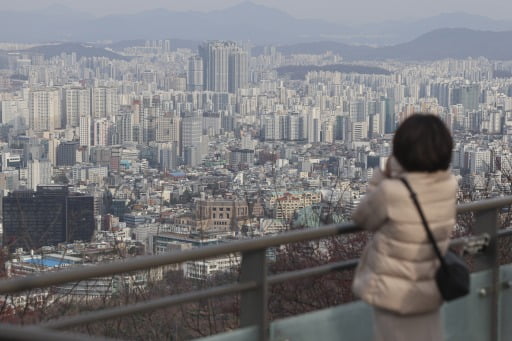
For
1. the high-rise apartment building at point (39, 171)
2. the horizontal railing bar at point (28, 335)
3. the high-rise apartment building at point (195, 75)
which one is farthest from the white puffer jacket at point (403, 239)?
the high-rise apartment building at point (195, 75)

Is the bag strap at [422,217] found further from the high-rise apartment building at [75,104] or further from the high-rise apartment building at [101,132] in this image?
the high-rise apartment building at [75,104]

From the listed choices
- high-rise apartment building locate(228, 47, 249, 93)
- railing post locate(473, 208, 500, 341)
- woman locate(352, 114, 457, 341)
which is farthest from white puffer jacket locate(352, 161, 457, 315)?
high-rise apartment building locate(228, 47, 249, 93)

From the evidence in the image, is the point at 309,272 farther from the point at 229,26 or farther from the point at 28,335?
the point at 229,26

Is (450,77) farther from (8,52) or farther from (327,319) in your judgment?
(327,319)

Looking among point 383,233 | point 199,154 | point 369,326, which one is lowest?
point 199,154

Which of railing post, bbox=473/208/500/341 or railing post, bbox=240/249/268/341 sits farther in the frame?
railing post, bbox=473/208/500/341

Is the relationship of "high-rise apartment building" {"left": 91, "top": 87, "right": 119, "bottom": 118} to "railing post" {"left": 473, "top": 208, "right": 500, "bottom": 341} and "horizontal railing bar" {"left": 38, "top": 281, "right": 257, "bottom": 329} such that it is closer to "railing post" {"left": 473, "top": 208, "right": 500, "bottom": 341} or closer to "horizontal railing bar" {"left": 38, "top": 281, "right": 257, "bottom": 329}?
"railing post" {"left": 473, "top": 208, "right": 500, "bottom": 341}

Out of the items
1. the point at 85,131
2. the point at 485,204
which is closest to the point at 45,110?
the point at 85,131

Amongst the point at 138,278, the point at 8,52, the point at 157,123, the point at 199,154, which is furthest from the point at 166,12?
the point at 138,278
